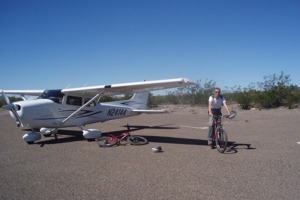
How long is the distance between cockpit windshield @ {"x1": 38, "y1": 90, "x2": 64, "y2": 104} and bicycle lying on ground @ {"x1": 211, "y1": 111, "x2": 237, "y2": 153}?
6213 mm

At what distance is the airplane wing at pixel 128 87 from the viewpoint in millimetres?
8680

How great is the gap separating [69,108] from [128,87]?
108 inches

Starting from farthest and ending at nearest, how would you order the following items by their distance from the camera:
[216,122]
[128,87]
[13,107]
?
[128,87], [13,107], [216,122]

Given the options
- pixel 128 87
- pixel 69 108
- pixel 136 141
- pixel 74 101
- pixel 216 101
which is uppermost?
pixel 128 87

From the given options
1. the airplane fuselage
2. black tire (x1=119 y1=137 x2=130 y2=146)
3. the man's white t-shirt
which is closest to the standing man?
the man's white t-shirt

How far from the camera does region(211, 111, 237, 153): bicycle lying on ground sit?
7258mm

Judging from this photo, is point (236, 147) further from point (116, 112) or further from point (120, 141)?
point (116, 112)

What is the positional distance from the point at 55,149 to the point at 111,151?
75.8 inches

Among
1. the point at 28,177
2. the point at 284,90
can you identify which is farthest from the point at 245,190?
the point at 284,90

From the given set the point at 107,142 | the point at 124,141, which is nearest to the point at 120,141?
the point at 124,141

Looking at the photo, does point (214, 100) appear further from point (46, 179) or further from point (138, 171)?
point (46, 179)

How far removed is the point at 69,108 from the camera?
10.9 m

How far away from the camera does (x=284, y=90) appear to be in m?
28.4

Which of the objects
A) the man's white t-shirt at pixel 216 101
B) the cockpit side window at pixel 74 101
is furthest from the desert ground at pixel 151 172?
the cockpit side window at pixel 74 101
